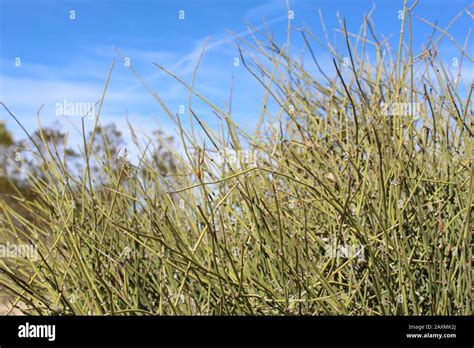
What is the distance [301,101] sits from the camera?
1.48 metres

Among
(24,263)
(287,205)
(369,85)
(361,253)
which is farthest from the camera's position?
(369,85)

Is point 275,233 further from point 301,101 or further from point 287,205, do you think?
point 301,101

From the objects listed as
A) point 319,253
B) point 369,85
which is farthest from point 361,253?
point 369,85

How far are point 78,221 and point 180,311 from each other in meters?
0.36

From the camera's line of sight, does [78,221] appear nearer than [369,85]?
Yes

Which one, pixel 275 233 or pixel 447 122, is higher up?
pixel 447 122

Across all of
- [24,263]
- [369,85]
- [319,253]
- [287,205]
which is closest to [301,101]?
[369,85]

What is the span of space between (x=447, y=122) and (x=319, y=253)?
38 centimetres
